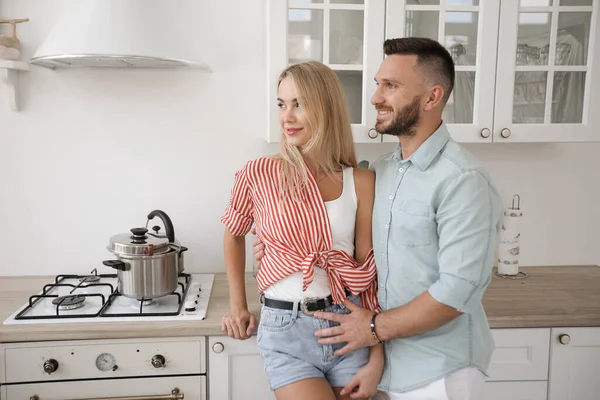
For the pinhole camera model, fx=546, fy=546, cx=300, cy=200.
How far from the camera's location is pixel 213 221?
7.48 ft

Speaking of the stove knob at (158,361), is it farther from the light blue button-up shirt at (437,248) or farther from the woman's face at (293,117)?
the woman's face at (293,117)

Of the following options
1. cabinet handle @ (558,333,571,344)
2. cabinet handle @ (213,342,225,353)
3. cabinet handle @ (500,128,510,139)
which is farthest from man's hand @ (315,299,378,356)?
cabinet handle @ (500,128,510,139)

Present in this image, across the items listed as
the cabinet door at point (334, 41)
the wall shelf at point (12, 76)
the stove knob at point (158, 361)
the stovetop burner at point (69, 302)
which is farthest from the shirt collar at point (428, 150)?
the wall shelf at point (12, 76)

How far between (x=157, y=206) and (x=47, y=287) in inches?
20.1

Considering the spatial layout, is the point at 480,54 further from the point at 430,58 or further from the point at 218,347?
the point at 218,347

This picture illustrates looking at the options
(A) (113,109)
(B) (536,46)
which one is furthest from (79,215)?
(B) (536,46)

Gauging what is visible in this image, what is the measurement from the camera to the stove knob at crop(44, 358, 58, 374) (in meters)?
1.62

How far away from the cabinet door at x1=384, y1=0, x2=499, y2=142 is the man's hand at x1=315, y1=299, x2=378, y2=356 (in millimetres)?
834

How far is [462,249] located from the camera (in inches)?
50.4

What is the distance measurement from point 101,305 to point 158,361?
1.01 feet

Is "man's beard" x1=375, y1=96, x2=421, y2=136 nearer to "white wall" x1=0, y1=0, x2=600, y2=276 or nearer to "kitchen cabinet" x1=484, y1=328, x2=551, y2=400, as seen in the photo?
"kitchen cabinet" x1=484, y1=328, x2=551, y2=400

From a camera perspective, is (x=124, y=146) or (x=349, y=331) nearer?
(x=349, y=331)

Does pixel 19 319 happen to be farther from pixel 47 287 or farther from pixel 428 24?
pixel 428 24

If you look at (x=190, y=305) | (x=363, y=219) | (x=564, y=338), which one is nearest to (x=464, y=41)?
(x=363, y=219)
